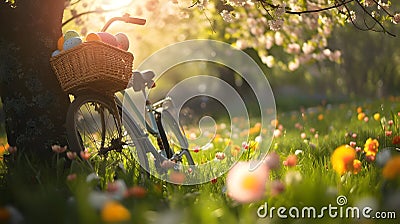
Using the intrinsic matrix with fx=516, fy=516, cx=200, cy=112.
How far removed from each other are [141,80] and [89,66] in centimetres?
84

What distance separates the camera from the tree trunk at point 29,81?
166 inches

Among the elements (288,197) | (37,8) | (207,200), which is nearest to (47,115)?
(37,8)

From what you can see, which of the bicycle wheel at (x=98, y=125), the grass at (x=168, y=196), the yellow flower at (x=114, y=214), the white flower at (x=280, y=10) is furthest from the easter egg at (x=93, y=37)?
the yellow flower at (x=114, y=214)

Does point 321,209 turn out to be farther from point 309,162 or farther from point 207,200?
point 309,162

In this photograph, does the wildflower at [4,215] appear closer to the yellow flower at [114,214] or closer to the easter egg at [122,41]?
the yellow flower at [114,214]

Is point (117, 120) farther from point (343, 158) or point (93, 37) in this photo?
point (343, 158)

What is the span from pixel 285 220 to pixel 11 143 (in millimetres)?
2663

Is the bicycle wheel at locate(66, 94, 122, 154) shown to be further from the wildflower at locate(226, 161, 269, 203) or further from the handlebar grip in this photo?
the wildflower at locate(226, 161, 269, 203)

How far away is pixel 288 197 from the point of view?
2805mm

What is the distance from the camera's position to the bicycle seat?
14.3 ft

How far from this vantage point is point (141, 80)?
443 centimetres

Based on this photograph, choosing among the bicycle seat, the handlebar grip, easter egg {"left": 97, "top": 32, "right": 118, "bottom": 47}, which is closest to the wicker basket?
easter egg {"left": 97, "top": 32, "right": 118, "bottom": 47}

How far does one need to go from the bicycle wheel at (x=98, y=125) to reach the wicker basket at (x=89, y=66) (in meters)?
0.12

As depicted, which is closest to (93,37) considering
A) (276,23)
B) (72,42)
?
(72,42)
